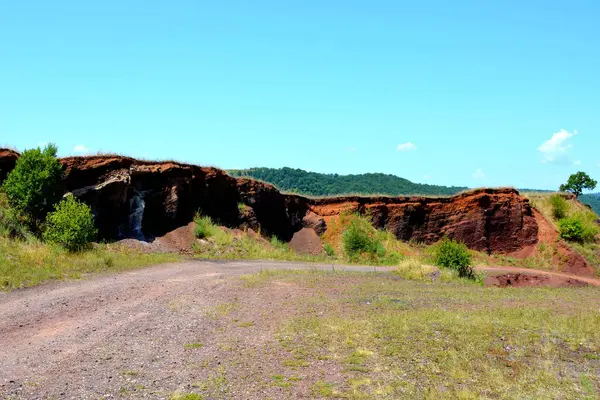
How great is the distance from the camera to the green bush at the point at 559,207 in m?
40.4

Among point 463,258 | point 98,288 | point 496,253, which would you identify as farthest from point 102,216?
point 496,253

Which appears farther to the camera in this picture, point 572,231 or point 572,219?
point 572,219

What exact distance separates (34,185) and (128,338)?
641 inches

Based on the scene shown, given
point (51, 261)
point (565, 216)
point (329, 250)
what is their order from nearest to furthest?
point (51, 261), point (329, 250), point (565, 216)

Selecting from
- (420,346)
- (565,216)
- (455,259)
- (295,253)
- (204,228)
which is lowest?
(295,253)

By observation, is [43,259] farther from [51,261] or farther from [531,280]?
[531,280]

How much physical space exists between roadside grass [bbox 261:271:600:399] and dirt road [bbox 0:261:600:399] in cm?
131

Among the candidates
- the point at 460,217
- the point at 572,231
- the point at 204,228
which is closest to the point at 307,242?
the point at 204,228

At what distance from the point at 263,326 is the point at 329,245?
968 inches

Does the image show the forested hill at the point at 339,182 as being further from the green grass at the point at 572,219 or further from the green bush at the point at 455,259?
the green bush at the point at 455,259

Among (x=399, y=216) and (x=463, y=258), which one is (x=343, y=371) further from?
(x=399, y=216)

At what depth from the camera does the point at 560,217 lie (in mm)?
A: 40406

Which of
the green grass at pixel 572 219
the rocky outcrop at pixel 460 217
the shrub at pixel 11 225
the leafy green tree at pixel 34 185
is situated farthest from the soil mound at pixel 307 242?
the shrub at pixel 11 225

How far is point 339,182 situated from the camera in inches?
3612
